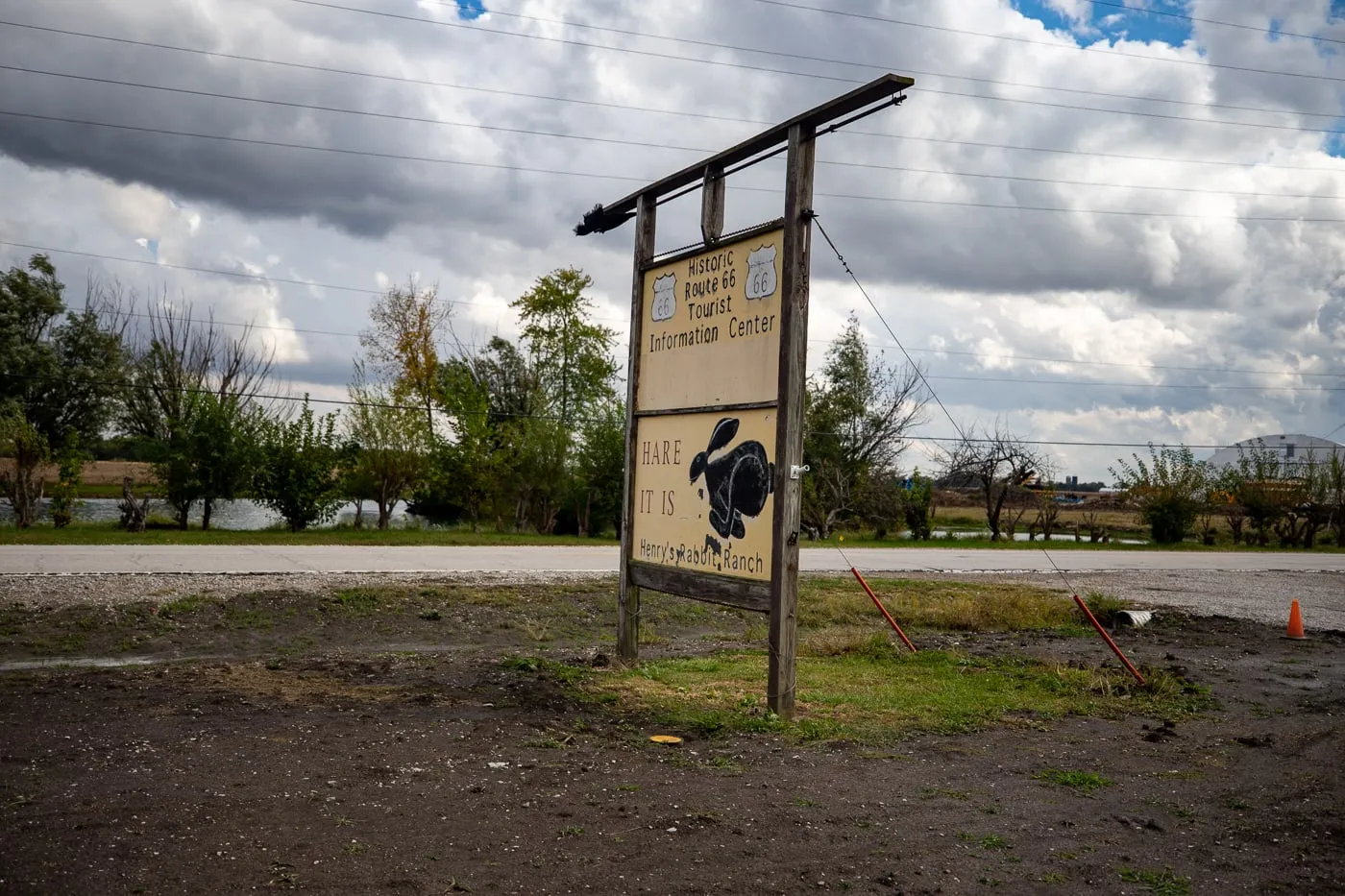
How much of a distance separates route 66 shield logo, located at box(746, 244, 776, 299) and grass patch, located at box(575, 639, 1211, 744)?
9.92 feet

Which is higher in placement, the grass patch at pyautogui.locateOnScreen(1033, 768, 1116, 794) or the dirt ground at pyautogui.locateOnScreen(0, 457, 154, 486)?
the dirt ground at pyautogui.locateOnScreen(0, 457, 154, 486)

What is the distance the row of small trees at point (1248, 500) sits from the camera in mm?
41562

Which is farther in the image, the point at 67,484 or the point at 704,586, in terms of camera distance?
the point at 67,484

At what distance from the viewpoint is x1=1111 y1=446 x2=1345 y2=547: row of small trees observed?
136 feet

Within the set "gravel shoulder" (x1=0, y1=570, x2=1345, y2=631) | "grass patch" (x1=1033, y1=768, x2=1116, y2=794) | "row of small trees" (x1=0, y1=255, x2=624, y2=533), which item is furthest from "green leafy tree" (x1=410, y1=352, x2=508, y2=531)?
"grass patch" (x1=1033, y1=768, x2=1116, y2=794)

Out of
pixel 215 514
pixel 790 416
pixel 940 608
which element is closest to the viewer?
pixel 790 416

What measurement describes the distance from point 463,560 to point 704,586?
11.9 m

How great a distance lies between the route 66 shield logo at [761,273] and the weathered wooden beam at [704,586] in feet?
6.98

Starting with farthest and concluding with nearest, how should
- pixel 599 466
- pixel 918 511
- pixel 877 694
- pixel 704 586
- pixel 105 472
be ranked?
pixel 105 472
pixel 918 511
pixel 599 466
pixel 877 694
pixel 704 586

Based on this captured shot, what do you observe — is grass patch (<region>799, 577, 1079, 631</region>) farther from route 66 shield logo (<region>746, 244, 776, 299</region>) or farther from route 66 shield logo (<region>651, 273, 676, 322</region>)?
route 66 shield logo (<region>746, 244, 776, 299</region>)

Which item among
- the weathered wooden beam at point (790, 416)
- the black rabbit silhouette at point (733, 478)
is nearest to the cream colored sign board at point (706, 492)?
the black rabbit silhouette at point (733, 478)

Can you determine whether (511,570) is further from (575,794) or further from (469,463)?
(469,463)

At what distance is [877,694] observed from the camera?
8.71 m

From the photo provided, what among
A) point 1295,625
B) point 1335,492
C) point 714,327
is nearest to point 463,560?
point 714,327
